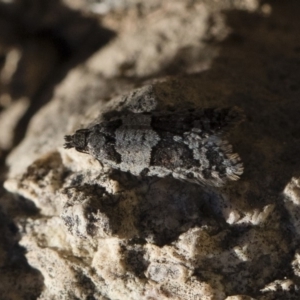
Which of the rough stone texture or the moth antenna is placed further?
the moth antenna

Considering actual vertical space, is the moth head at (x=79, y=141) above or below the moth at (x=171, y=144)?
below

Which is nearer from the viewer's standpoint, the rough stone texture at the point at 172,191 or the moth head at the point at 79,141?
the rough stone texture at the point at 172,191

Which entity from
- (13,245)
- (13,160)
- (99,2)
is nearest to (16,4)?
(99,2)

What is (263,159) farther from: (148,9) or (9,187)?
(148,9)

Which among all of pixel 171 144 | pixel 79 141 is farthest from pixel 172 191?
pixel 79 141

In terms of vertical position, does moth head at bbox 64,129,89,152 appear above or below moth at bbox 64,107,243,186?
below
